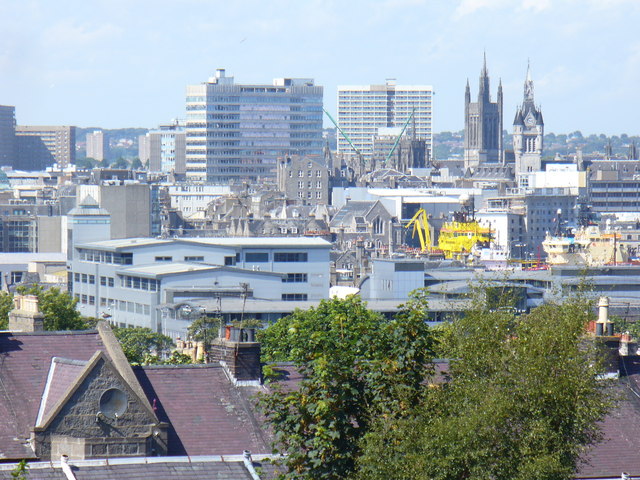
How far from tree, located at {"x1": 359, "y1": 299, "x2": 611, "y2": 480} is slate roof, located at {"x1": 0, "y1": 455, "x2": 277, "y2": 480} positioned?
3.10 m

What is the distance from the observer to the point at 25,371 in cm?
3834

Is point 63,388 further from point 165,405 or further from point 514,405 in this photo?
point 514,405

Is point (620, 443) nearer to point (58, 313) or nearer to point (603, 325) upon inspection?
point (603, 325)

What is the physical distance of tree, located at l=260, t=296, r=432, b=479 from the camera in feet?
107

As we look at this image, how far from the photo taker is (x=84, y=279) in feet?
486

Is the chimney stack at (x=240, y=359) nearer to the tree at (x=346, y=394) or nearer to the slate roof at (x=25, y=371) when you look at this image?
the slate roof at (x=25, y=371)

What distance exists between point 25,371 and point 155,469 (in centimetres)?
498

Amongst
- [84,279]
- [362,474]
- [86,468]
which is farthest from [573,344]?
[84,279]

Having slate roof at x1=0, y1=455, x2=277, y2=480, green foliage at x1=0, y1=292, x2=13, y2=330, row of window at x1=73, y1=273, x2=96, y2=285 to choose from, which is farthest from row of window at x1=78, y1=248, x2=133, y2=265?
slate roof at x1=0, y1=455, x2=277, y2=480

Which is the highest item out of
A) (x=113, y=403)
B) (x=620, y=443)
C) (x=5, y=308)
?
(x=113, y=403)

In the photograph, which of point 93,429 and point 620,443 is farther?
point 620,443

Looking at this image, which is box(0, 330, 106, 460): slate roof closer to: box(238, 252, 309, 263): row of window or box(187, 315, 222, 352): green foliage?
box(187, 315, 222, 352): green foliage

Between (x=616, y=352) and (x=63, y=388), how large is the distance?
1250 centimetres

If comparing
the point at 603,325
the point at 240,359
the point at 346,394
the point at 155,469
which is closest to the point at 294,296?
the point at 603,325
